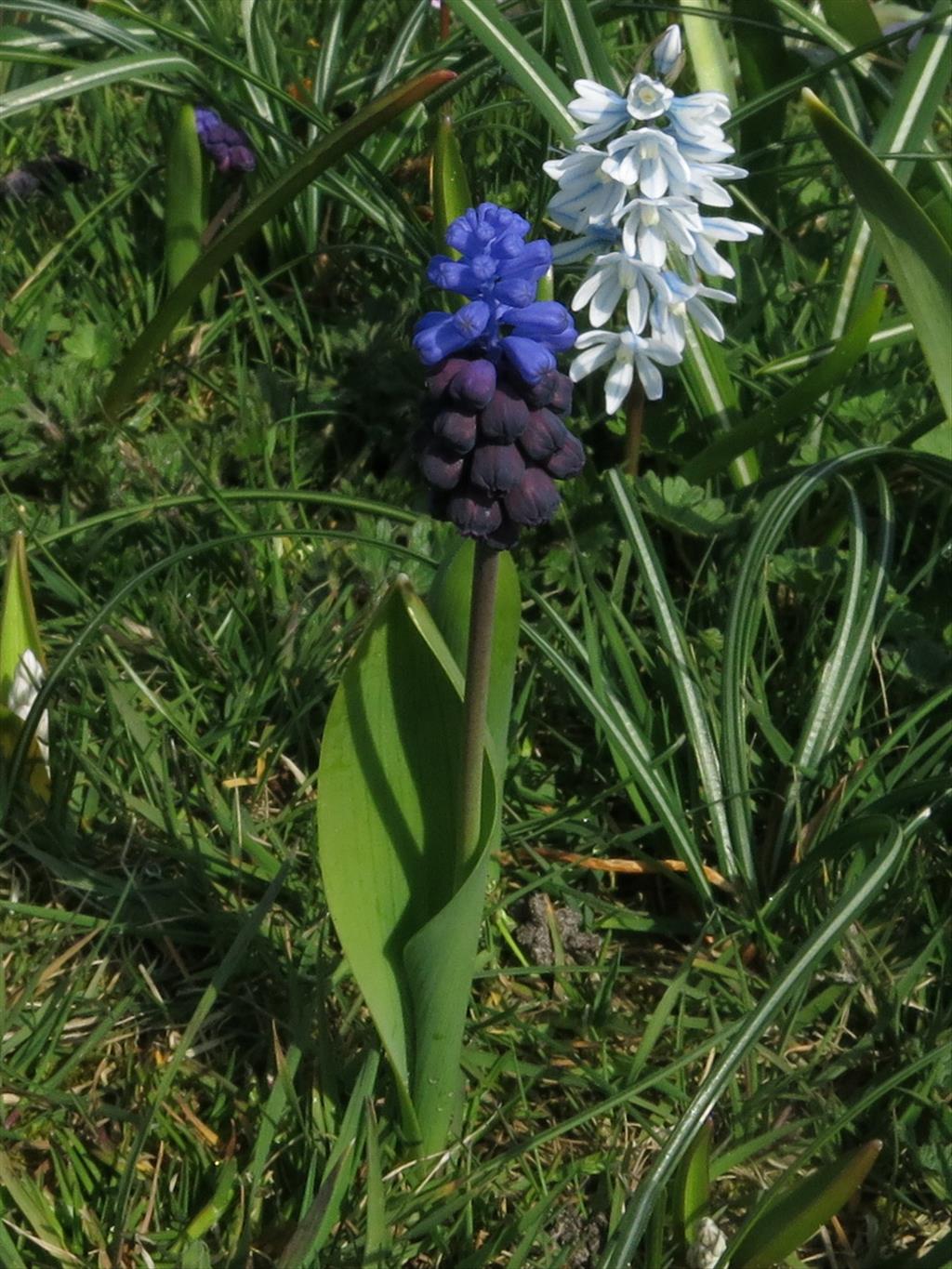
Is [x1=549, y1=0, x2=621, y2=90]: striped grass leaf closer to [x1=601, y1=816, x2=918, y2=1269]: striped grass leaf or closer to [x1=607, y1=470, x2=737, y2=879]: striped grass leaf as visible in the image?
[x1=607, y1=470, x2=737, y2=879]: striped grass leaf

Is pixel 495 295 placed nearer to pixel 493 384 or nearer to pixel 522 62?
pixel 493 384

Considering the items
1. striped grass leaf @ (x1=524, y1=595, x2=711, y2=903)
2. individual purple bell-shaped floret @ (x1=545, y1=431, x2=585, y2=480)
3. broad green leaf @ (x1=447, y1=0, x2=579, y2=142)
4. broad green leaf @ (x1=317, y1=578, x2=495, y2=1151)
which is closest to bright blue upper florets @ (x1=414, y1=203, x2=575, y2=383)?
individual purple bell-shaped floret @ (x1=545, y1=431, x2=585, y2=480)

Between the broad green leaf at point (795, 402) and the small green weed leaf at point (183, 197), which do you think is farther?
the small green weed leaf at point (183, 197)

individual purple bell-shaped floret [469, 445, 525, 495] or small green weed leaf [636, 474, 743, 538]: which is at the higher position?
individual purple bell-shaped floret [469, 445, 525, 495]

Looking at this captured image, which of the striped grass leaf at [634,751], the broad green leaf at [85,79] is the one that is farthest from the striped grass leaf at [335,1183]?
the broad green leaf at [85,79]

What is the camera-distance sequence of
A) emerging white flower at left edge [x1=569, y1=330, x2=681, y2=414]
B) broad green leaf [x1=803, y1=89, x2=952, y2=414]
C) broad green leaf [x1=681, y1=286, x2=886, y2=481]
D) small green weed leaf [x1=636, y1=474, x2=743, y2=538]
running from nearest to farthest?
broad green leaf [x1=803, y1=89, x2=952, y2=414] < emerging white flower at left edge [x1=569, y1=330, x2=681, y2=414] < broad green leaf [x1=681, y1=286, x2=886, y2=481] < small green weed leaf [x1=636, y1=474, x2=743, y2=538]

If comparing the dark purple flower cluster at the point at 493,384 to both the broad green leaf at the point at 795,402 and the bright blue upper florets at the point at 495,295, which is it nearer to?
the bright blue upper florets at the point at 495,295
